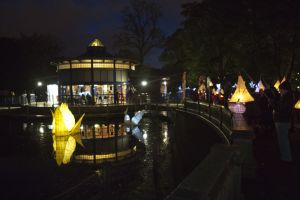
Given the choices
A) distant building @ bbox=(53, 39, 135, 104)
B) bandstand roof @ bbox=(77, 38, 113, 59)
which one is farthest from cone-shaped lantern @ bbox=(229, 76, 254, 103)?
bandstand roof @ bbox=(77, 38, 113, 59)

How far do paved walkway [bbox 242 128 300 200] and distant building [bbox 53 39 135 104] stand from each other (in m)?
25.4

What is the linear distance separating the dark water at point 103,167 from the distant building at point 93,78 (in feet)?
34.5

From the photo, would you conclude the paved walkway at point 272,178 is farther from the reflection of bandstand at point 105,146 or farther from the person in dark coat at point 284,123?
the reflection of bandstand at point 105,146

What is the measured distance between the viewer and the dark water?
9.61 meters

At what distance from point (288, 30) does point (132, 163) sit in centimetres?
1006

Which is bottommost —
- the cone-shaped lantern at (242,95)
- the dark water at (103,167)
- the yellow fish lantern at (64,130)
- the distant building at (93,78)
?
the dark water at (103,167)

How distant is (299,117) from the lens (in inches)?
576

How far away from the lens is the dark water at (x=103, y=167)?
9.61 metres

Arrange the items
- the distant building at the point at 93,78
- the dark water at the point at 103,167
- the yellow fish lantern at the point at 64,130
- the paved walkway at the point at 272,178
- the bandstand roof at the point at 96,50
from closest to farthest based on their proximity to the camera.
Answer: the paved walkway at the point at 272,178 → the dark water at the point at 103,167 → the yellow fish lantern at the point at 64,130 → the distant building at the point at 93,78 → the bandstand roof at the point at 96,50

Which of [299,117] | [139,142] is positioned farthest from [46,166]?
[299,117]

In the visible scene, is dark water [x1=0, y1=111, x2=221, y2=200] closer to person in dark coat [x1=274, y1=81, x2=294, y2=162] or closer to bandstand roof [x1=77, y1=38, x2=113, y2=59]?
person in dark coat [x1=274, y1=81, x2=294, y2=162]

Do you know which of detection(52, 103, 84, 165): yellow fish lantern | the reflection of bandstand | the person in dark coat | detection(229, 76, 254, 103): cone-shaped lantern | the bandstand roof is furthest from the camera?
the bandstand roof

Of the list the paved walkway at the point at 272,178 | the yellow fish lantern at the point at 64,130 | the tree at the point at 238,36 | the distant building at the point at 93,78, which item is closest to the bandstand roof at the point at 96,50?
the distant building at the point at 93,78

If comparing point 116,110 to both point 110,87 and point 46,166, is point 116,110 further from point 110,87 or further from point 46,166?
point 46,166
